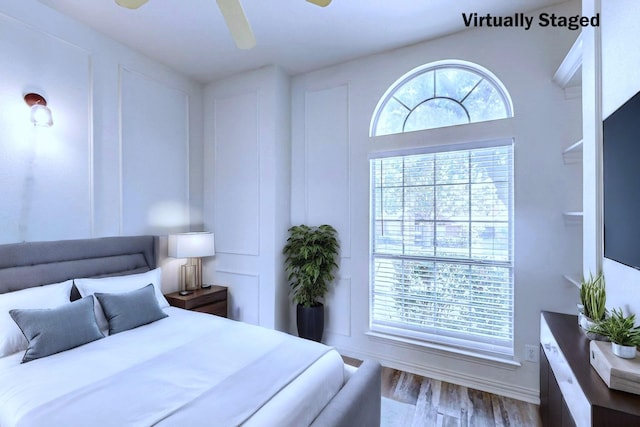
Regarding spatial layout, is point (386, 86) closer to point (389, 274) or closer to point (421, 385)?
point (389, 274)

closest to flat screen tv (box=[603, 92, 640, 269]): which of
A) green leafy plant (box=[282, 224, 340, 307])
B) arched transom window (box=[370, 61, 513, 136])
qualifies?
arched transom window (box=[370, 61, 513, 136])

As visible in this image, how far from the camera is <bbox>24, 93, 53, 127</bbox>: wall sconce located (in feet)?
7.15

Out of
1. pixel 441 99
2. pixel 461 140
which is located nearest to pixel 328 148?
pixel 441 99

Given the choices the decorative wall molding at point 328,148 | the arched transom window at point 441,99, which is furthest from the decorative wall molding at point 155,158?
the arched transom window at point 441,99

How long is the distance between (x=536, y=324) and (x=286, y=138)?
9.50ft

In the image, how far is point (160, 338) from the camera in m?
1.96

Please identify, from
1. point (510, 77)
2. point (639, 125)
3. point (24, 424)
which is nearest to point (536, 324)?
point (639, 125)

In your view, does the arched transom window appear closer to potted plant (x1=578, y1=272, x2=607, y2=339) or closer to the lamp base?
potted plant (x1=578, y1=272, x2=607, y2=339)

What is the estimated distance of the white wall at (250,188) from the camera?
10.5ft

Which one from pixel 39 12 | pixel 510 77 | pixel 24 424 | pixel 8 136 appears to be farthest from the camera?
pixel 510 77

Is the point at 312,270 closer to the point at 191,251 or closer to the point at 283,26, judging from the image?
the point at 191,251

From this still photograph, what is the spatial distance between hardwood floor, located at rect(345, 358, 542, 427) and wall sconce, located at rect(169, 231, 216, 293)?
220 centimetres

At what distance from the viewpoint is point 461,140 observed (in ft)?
8.52

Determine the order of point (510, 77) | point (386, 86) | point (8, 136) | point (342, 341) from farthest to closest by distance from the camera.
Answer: point (342, 341) < point (386, 86) < point (510, 77) < point (8, 136)
